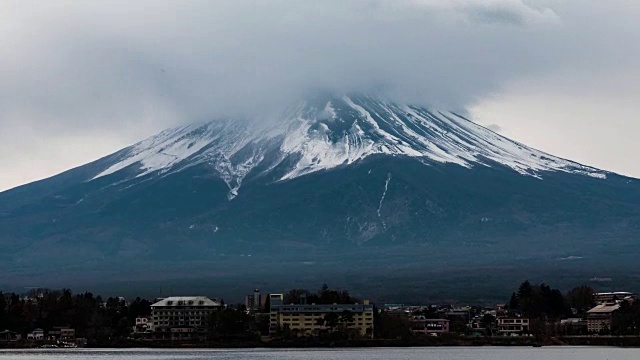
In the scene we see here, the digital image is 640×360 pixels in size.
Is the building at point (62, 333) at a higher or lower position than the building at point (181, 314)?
lower

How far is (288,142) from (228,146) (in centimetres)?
732

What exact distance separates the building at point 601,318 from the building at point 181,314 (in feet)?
70.2

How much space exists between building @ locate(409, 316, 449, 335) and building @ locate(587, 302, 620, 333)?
833 centimetres

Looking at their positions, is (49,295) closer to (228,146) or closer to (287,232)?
(287,232)

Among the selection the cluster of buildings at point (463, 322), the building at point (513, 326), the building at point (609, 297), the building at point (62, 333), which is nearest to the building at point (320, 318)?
the cluster of buildings at point (463, 322)

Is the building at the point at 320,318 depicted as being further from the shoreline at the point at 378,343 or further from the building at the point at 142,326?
the building at the point at 142,326

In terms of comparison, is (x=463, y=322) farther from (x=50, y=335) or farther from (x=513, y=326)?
(x=50, y=335)

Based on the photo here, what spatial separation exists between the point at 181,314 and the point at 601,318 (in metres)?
24.3

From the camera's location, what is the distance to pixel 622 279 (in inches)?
4604

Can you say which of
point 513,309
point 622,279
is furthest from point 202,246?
point 513,309

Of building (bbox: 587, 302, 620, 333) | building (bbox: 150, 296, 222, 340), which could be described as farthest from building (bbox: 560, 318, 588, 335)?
building (bbox: 150, 296, 222, 340)

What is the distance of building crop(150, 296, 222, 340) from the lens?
87.6m

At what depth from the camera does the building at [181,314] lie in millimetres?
87562

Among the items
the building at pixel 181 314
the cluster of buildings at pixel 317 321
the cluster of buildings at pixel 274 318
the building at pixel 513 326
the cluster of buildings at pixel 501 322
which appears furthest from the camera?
the building at pixel 181 314
